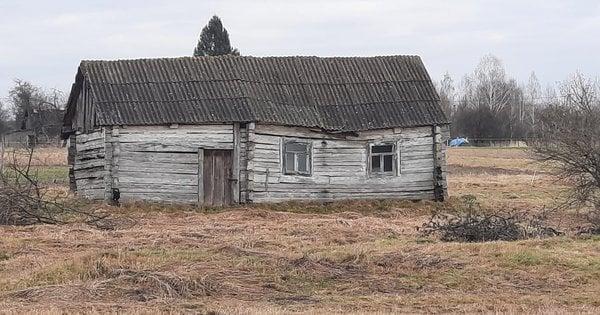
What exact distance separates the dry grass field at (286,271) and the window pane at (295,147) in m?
7.55

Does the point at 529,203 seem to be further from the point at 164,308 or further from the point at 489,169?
the point at 489,169

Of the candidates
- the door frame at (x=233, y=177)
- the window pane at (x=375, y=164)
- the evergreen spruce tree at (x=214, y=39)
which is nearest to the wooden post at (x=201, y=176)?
the door frame at (x=233, y=177)

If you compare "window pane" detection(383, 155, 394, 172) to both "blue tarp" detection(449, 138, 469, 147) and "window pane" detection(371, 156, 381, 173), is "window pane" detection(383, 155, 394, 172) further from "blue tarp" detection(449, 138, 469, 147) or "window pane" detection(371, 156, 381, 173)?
"blue tarp" detection(449, 138, 469, 147)

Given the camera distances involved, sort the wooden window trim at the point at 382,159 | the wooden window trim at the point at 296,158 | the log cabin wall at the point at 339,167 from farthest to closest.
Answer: the wooden window trim at the point at 382,159, the wooden window trim at the point at 296,158, the log cabin wall at the point at 339,167

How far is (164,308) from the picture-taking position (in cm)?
1078

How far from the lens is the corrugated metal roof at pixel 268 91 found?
25.9 meters

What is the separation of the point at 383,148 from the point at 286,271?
49.8 feet

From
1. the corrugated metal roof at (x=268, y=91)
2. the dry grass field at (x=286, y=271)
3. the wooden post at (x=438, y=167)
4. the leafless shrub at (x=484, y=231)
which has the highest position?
the corrugated metal roof at (x=268, y=91)

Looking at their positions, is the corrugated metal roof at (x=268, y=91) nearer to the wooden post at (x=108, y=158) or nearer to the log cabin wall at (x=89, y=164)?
the wooden post at (x=108, y=158)

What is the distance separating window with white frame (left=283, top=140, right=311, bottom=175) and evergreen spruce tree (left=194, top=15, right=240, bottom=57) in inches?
1701

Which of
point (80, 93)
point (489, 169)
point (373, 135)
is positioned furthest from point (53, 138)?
point (373, 135)

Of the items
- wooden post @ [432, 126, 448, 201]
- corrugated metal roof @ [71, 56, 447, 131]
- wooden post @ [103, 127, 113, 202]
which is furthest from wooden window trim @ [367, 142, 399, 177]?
wooden post @ [103, 127, 113, 202]

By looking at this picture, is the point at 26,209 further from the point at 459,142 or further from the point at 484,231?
the point at 459,142

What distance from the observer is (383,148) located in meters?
28.0
